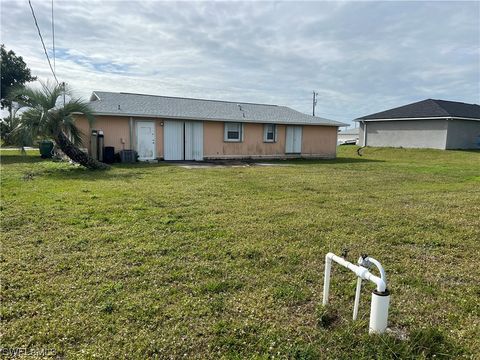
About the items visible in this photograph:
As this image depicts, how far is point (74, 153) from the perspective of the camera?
11656mm

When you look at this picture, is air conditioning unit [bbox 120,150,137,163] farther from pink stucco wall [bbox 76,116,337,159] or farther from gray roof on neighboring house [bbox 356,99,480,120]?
gray roof on neighboring house [bbox 356,99,480,120]

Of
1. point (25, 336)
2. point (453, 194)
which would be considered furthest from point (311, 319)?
point (453, 194)

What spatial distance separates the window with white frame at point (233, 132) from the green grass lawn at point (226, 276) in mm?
10809

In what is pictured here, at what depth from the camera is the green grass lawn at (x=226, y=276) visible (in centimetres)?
246

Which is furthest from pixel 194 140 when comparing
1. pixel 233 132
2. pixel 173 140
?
pixel 233 132

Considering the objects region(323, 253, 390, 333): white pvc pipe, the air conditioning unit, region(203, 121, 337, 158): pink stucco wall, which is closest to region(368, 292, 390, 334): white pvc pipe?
region(323, 253, 390, 333): white pvc pipe

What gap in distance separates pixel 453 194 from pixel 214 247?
7.10 meters

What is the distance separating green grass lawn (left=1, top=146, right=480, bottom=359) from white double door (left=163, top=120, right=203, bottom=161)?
9.13m

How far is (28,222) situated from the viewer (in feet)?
17.0

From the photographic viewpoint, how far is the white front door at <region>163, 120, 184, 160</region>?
1609 centimetres

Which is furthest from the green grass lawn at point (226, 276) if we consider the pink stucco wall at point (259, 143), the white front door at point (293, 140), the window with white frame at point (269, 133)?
the white front door at point (293, 140)

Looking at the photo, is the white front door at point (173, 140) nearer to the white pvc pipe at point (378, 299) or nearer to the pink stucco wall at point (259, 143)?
the pink stucco wall at point (259, 143)

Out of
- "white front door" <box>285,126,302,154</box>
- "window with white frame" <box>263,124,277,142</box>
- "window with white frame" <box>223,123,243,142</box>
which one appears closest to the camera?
"window with white frame" <box>223,123,243,142</box>

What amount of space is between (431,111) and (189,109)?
1940cm
